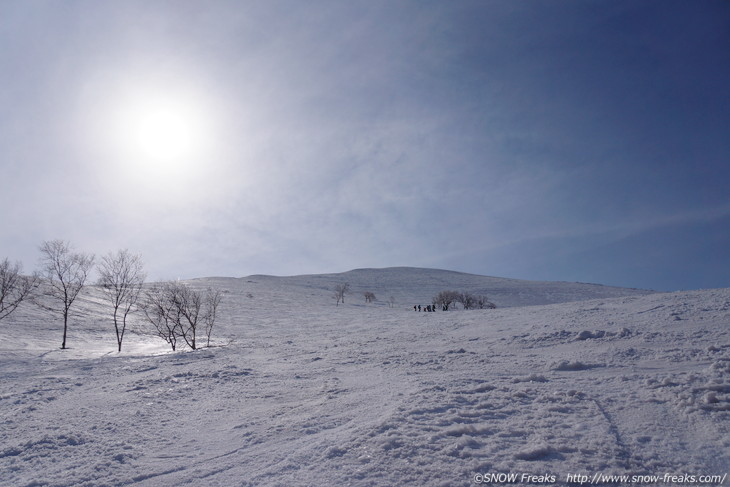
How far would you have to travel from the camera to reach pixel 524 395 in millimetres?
6719

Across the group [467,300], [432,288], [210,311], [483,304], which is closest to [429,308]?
[467,300]

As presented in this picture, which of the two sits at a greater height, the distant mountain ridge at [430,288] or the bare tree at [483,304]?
the distant mountain ridge at [430,288]

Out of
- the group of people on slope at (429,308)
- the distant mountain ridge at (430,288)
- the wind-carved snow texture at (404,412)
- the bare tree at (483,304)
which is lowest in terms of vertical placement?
the wind-carved snow texture at (404,412)

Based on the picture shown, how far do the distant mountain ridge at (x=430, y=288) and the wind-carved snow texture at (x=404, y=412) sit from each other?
62565 mm

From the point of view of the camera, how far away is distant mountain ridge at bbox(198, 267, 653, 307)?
79250 mm

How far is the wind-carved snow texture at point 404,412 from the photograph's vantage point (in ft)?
15.3

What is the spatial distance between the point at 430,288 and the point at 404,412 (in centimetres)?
9097

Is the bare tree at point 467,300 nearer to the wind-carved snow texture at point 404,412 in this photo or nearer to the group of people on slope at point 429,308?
the group of people on slope at point 429,308

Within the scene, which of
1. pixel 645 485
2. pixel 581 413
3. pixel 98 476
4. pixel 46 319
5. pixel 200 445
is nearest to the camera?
pixel 645 485

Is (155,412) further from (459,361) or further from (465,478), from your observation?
(459,361)

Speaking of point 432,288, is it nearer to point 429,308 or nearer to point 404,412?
point 429,308

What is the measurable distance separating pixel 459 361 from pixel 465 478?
713cm

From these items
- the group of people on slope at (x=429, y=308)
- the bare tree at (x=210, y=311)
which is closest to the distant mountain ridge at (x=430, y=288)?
the group of people on slope at (x=429, y=308)

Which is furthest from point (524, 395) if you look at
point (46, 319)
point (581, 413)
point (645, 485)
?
point (46, 319)
